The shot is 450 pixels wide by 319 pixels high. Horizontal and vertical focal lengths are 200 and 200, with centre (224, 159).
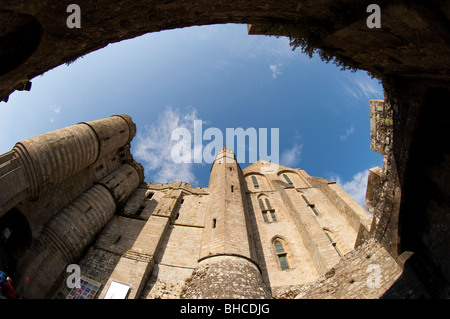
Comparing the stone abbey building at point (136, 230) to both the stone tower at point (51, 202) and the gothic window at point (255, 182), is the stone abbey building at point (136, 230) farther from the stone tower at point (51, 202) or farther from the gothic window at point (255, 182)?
the gothic window at point (255, 182)

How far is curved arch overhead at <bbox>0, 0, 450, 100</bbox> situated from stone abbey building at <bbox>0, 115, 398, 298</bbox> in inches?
216

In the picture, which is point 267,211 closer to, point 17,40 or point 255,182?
point 255,182

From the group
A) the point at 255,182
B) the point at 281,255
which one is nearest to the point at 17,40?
the point at 281,255

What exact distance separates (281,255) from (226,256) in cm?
482

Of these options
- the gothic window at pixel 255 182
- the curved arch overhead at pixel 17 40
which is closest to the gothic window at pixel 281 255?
the gothic window at pixel 255 182

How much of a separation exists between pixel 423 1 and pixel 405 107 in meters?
2.73

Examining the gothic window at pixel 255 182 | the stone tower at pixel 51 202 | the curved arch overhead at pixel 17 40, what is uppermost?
the gothic window at pixel 255 182

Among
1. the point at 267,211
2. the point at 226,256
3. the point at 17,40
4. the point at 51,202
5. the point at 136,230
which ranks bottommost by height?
the point at 17,40

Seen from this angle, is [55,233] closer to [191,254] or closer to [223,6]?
[191,254]

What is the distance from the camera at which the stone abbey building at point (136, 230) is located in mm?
7734

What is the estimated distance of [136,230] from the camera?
12484 mm

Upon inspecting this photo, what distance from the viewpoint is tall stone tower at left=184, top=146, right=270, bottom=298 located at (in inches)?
291

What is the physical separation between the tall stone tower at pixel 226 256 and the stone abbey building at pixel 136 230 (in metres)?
0.05
